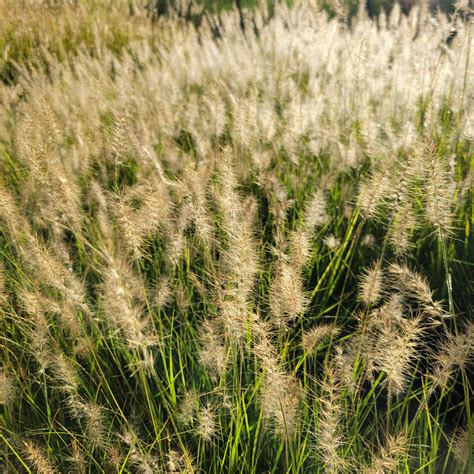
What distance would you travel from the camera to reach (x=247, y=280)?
1.27 m

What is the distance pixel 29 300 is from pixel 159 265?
0.85 m

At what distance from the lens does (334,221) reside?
2484 millimetres

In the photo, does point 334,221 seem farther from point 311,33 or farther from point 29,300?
point 311,33

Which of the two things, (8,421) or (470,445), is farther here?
(8,421)

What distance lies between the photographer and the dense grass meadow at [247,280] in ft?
4.38

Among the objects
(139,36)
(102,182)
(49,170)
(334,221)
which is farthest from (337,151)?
(139,36)

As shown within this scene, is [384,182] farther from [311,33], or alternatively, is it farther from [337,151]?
[311,33]

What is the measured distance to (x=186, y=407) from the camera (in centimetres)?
146

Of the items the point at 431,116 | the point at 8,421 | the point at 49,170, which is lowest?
the point at 8,421

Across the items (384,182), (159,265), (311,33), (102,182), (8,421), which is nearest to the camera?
(384,182)

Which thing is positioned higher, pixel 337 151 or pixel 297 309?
pixel 297 309

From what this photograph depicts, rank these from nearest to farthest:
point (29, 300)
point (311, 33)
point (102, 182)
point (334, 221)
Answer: point (29, 300) → point (334, 221) → point (102, 182) → point (311, 33)

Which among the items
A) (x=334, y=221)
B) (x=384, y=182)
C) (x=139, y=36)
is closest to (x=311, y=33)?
(x=334, y=221)

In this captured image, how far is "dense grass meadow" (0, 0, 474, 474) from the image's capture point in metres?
1.33
